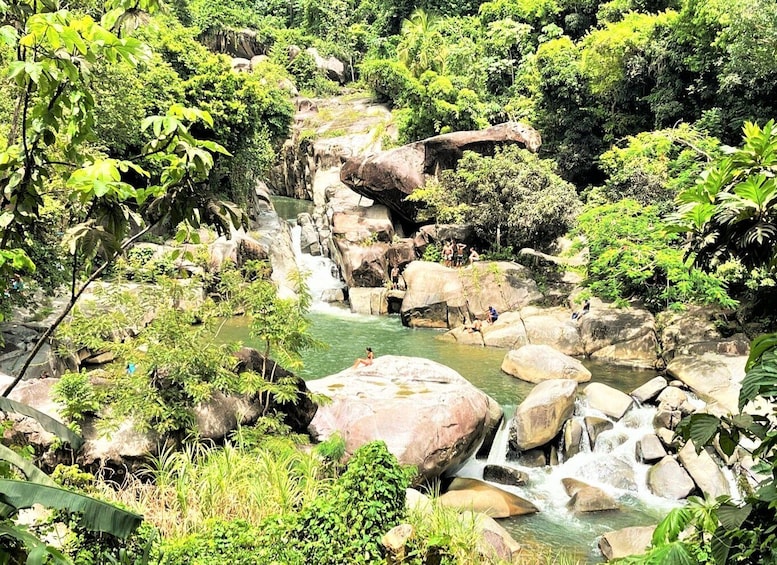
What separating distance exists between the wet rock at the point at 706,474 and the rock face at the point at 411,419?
12.0ft

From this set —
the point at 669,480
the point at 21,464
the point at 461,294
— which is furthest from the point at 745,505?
the point at 461,294

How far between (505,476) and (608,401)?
3558 mm

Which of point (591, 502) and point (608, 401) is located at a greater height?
point (591, 502)

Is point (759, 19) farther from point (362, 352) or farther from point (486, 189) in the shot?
point (362, 352)

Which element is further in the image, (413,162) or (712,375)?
(413,162)

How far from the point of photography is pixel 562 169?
28.3 m

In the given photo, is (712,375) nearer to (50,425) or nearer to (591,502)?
(591,502)

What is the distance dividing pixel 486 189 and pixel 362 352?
30.4ft

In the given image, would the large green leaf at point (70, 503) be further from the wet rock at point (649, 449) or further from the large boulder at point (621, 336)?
the large boulder at point (621, 336)

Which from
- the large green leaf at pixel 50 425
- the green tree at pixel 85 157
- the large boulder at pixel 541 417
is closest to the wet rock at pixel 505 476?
the large boulder at pixel 541 417

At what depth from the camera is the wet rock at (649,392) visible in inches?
510

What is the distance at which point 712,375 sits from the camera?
1374 centimetres

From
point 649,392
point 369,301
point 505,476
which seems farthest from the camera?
point 369,301

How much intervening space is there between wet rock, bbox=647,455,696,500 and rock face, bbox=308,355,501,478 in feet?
10.1
